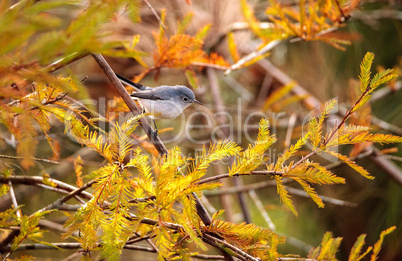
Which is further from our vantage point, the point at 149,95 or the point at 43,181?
the point at 149,95

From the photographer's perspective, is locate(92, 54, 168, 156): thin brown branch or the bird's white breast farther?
the bird's white breast

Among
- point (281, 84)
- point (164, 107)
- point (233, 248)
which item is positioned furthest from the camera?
point (281, 84)

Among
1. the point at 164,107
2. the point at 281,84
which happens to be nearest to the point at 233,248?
the point at 164,107

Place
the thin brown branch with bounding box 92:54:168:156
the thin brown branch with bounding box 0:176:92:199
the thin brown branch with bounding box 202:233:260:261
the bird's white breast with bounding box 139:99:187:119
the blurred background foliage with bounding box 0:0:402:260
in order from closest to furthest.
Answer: the thin brown branch with bounding box 202:233:260:261 < the thin brown branch with bounding box 92:54:168:156 < the thin brown branch with bounding box 0:176:92:199 < the bird's white breast with bounding box 139:99:187:119 < the blurred background foliage with bounding box 0:0:402:260

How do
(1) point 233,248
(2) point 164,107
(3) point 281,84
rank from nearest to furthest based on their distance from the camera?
(1) point 233,248 → (2) point 164,107 → (3) point 281,84

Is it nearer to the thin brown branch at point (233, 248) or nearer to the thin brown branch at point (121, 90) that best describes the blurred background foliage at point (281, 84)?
the thin brown branch at point (121, 90)

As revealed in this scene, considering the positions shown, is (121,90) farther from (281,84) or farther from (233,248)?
(281,84)

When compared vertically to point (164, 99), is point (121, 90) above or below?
above

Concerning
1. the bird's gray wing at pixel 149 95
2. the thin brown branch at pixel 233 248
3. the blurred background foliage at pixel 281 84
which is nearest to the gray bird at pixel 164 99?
the bird's gray wing at pixel 149 95

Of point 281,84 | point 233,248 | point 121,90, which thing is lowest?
point 281,84

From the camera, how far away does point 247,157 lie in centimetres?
85

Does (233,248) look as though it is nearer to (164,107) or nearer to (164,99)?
(164,107)

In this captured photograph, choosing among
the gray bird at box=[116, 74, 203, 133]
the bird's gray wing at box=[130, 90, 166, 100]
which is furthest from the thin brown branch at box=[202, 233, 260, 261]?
the bird's gray wing at box=[130, 90, 166, 100]

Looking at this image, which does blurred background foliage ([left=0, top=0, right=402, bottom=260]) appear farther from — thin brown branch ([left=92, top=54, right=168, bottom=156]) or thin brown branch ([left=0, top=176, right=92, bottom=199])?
thin brown branch ([left=92, top=54, right=168, bottom=156])
